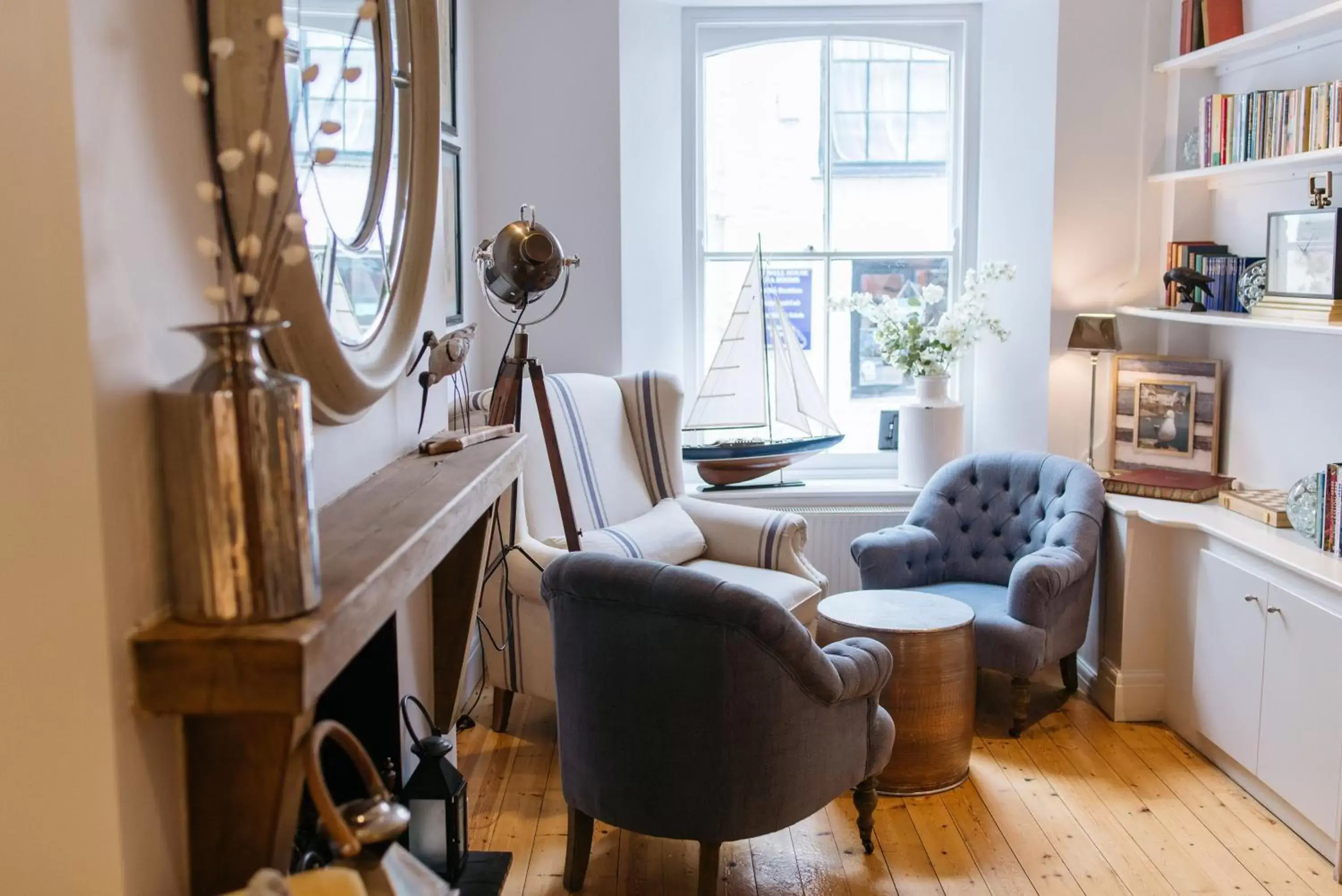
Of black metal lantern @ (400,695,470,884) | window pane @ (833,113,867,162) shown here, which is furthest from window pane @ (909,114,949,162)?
black metal lantern @ (400,695,470,884)

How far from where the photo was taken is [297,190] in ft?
4.84

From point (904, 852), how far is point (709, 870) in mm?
658

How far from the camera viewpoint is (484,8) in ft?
14.7

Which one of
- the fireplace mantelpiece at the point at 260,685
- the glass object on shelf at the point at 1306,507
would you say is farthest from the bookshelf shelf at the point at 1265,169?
the fireplace mantelpiece at the point at 260,685

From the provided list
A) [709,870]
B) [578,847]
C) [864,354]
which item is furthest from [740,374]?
[709,870]

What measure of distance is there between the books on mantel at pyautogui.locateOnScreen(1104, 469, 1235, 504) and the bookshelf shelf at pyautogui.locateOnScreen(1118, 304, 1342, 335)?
1.66ft

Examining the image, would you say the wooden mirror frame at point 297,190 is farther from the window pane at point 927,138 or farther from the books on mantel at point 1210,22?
the window pane at point 927,138

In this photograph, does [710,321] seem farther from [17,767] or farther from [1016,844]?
[17,767]

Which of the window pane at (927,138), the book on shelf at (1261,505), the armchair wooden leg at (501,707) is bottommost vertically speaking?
the armchair wooden leg at (501,707)

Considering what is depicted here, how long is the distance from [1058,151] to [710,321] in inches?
60.4

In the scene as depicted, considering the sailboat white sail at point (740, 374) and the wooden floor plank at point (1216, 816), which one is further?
the sailboat white sail at point (740, 374)

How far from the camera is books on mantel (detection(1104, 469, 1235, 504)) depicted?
400 centimetres

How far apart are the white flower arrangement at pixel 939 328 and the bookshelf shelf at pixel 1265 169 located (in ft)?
2.32

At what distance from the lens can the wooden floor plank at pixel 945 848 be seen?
301 cm
